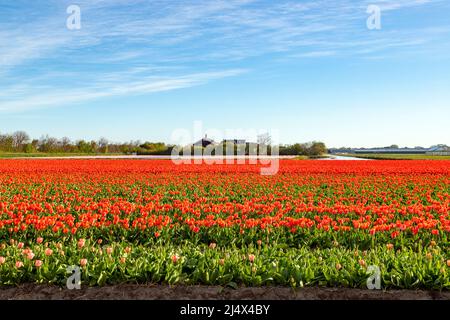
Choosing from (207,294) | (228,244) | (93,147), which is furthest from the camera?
(93,147)

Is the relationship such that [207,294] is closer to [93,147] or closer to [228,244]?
[228,244]

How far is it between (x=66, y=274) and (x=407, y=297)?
4.47 m

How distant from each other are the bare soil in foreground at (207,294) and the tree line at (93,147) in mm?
63632

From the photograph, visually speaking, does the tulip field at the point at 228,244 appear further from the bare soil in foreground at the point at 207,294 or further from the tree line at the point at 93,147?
the tree line at the point at 93,147

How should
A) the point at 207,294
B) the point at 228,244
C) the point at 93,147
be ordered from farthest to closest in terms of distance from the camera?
the point at 93,147 → the point at 228,244 → the point at 207,294

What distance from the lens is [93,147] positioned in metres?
86.5

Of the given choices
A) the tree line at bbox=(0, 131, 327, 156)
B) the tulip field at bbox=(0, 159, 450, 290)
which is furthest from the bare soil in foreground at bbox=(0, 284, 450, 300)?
the tree line at bbox=(0, 131, 327, 156)

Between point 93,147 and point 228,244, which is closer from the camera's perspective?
point 228,244

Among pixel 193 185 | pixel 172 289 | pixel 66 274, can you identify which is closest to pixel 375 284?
pixel 172 289

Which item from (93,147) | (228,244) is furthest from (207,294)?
(93,147)

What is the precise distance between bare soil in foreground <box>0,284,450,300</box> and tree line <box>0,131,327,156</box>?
209 feet

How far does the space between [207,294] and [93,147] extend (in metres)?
85.1

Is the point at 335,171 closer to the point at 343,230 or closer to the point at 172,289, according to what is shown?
the point at 343,230

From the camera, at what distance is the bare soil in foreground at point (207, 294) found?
17.8 ft
